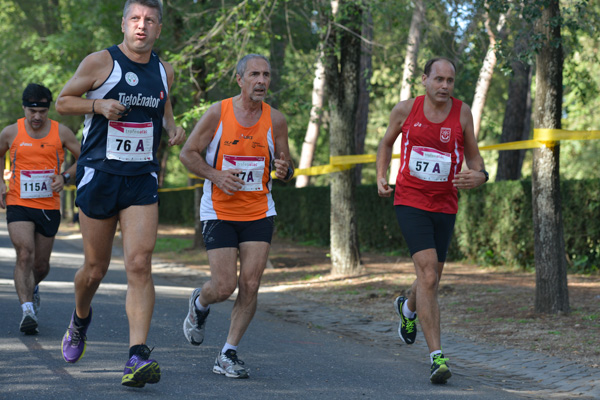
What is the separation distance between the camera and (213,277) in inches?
226

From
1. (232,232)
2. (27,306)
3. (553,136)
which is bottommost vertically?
(27,306)

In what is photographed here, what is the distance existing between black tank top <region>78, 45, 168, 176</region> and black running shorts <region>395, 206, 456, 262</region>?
1.98 meters

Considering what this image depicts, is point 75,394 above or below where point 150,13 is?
below

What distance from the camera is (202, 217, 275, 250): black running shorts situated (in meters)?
5.71

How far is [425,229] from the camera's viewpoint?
19.7 ft

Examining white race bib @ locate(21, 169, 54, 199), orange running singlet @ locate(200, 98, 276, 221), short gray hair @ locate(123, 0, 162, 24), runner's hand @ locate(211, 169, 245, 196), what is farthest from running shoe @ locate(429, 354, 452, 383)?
white race bib @ locate(21, 169, 54, 199)

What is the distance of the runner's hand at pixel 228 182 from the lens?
5.62 m

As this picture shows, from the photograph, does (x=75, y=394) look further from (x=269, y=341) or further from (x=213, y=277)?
(x=269, y=341)

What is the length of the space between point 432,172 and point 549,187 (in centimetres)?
295

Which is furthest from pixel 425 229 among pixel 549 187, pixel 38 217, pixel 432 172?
pixel 38 217

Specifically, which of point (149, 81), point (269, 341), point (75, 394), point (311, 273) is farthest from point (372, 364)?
point (311, 273)

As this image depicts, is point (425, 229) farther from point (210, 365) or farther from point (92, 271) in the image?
point (92, 271)

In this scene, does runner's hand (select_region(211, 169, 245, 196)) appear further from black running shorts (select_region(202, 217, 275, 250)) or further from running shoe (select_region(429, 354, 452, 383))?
running shoe (select_region(429, 354, 452, 383))

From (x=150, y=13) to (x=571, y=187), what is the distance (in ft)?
30.6
